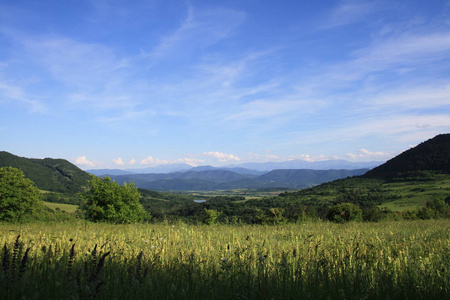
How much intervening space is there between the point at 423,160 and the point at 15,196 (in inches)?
6777

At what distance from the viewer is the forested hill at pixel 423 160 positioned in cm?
14450

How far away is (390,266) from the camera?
4879 mm

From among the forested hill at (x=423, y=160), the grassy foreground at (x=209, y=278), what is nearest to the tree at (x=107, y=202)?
the grassy foreground at (x=209, y=278)

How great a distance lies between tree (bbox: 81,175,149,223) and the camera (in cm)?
2342

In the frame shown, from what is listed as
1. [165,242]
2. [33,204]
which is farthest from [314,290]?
[33,204]

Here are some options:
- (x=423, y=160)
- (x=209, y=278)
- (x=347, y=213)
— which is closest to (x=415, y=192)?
(x=423, y=160)

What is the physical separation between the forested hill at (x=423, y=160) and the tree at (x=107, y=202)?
157298 mm

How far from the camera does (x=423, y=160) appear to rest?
149000 mm

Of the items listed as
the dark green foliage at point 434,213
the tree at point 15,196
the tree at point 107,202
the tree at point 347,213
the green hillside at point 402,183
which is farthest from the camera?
the green hillside at point 402,183

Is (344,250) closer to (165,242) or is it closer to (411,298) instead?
(411,298)

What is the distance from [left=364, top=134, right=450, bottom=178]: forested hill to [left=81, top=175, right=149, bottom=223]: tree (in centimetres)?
15730

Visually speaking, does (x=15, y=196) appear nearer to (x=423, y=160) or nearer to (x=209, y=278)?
(x=209, y=278)

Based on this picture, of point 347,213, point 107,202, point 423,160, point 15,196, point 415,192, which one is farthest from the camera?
point 423,160

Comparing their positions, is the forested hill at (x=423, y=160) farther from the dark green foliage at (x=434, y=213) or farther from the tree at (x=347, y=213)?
the tree at (x=347, y=213)
